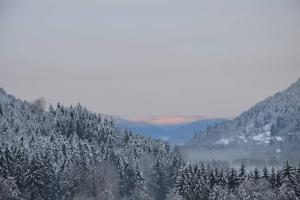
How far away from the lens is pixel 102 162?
197125 mm

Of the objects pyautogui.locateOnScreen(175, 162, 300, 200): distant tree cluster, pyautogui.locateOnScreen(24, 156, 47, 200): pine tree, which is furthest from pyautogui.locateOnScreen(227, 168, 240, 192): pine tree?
pyautogui.locateOnScreen(24, 156, 47, 200): pine tree

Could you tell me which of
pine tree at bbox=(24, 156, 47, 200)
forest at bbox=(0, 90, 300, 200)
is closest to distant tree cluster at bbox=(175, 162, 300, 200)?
forest at bbox=(0, 90, 300, 200)

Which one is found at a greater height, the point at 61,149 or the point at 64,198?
the point at 61,149

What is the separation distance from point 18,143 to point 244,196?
6144 cm

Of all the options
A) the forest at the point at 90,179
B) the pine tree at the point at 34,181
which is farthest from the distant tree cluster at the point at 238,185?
the pine tree at the point at 34,181

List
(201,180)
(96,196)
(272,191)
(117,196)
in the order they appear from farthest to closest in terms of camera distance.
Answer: (117,196) < (96,196) < (201,180) < (272,191)

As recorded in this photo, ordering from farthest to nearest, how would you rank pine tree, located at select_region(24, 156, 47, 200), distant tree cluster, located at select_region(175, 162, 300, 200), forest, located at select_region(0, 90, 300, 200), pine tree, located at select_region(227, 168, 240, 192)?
pine tree, located at select_region(24, 156, 47, 200)
pine tree, located at select_region(227, 168, 240, 192)
forest, located at select_region(0, 90, 300, 200)
distant tree cluster, located at select_region(175, 162, 300, 200)

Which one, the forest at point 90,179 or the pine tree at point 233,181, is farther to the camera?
the pine tree at point 233,181

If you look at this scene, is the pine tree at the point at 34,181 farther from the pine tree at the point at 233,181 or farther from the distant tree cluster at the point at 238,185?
the pine tree at the point at 233,181

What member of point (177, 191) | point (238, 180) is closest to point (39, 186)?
point (177, 191)

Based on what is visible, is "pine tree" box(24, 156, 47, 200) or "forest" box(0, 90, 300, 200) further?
"pine tree" box(24, 156, 47, 200)

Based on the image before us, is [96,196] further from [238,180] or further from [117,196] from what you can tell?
[238,180]

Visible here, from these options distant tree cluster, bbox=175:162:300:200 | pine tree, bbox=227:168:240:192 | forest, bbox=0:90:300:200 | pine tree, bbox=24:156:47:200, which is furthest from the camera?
pine tree, bbox=24:156:47:200

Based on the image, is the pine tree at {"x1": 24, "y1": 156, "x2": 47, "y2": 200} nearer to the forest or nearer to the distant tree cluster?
the forest
